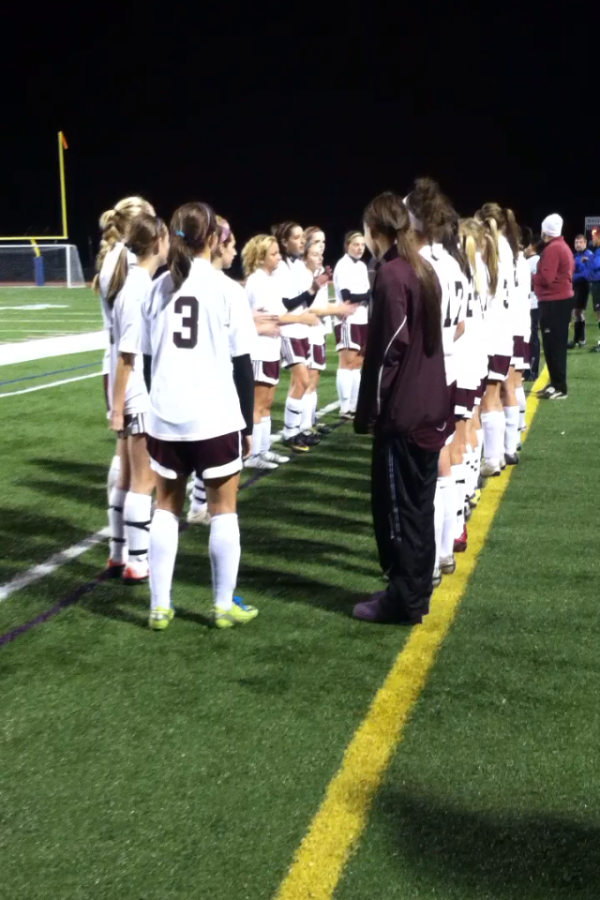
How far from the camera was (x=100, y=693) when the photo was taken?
12.8 ft

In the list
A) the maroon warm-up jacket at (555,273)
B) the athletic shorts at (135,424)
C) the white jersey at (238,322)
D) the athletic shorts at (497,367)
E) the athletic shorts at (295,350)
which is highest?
the white jersey at (238,322)

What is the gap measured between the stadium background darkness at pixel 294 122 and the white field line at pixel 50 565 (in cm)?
3069

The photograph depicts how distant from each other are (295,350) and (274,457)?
0.96 m

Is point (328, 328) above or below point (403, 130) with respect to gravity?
below

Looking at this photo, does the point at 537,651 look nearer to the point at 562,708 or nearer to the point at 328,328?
the point at 562,708

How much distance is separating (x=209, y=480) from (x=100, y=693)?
2.98 ft

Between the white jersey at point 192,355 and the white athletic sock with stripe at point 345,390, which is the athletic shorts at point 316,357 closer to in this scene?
the white athletic sock with stripe at point 345,390

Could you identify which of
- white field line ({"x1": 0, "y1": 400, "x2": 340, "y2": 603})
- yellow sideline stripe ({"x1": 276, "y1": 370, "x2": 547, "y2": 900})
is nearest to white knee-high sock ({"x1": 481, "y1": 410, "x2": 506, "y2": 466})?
yellow sideline stripe ({"x1": 276, "y1": 370, "x2": 547, "y2": 900})

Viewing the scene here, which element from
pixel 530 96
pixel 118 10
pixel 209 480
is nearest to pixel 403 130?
pixel 530 96

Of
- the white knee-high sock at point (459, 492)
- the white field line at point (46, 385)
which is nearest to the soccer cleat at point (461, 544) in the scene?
the white knee-high sock at point (459, 492)

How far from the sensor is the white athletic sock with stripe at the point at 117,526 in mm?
5180

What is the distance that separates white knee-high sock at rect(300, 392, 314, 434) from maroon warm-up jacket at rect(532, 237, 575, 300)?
3.36 metres

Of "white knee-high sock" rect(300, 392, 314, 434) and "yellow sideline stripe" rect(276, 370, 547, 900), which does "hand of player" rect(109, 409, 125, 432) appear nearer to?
"yellow sideline stripe" rect(276, 370, 547, 900)

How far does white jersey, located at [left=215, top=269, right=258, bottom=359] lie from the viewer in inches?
166
